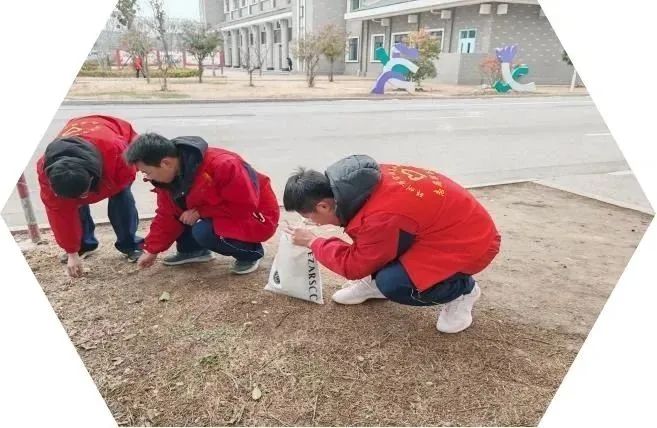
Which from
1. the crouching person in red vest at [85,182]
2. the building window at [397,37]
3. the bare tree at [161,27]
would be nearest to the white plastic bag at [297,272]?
A: the crouching person in red vest at [85,182]

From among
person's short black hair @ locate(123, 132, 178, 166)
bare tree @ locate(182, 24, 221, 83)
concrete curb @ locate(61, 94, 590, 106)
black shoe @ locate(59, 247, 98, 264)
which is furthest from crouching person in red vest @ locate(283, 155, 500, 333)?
bare tree @ locate(182, 24, 221, 83)

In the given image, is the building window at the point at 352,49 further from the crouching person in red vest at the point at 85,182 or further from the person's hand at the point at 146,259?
the person's hand at the point at 146,259

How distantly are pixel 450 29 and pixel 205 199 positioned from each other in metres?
18.7

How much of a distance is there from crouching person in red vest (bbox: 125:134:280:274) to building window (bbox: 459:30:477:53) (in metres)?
17.9

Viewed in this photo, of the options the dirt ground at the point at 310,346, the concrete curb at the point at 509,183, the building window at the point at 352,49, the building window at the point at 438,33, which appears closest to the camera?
the dirt ground at the point at 310,346

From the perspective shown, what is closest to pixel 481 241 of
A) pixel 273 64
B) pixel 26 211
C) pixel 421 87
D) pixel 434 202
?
pixel 434 202

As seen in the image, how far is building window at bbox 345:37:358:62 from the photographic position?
73.2 ft

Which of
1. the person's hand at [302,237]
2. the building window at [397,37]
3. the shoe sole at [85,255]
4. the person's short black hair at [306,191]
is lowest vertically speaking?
the building window at [397,37]

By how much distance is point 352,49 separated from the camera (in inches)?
896

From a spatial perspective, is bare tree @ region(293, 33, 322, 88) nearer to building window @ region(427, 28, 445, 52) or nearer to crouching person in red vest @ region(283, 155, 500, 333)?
building window @ region(427, 28, 445, 52)

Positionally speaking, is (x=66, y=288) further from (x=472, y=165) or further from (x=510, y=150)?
(x=510, y=150)

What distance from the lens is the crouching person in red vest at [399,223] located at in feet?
5.83

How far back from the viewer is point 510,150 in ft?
22.0

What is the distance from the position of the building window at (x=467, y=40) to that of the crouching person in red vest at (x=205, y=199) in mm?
17891
